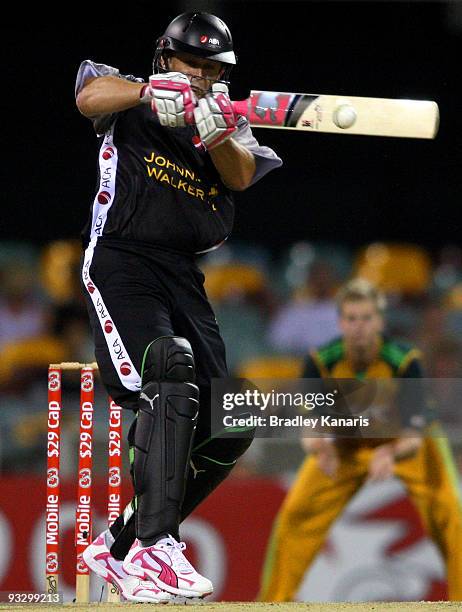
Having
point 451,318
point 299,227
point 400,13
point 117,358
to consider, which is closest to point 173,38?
point 117,358

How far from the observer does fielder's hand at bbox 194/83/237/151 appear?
2291 mm

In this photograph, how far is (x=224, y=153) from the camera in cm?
261

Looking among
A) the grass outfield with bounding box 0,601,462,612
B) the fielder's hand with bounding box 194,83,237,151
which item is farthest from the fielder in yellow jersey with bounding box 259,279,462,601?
the fielder's hand with bounding box 194,83,237,151

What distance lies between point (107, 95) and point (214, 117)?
0.31 meters

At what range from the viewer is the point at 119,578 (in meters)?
2.53

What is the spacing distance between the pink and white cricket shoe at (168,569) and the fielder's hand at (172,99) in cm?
88

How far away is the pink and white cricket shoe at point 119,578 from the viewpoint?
2266mm

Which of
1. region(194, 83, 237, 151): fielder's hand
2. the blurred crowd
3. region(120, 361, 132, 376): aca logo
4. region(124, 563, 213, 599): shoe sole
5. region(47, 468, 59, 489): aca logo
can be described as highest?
the blurred crowd

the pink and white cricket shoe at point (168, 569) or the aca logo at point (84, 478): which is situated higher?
Result: the aca logo at point (84, 478)

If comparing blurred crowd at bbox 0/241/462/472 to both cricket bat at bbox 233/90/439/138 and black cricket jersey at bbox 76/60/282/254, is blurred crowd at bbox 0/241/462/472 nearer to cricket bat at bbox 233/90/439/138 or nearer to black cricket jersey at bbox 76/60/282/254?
black cricket jersey at bbox 76/60/282/254

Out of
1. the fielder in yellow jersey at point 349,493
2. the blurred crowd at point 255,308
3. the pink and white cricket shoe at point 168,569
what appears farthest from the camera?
the blurred crowd at point 255,308

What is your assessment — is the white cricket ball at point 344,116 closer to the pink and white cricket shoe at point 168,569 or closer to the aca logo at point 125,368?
the aca logo at point 125,368

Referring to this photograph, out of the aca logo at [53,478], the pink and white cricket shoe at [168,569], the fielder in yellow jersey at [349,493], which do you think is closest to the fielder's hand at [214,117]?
the pink and white cricket shoe at [168,569]

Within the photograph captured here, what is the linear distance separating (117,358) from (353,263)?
450cm
